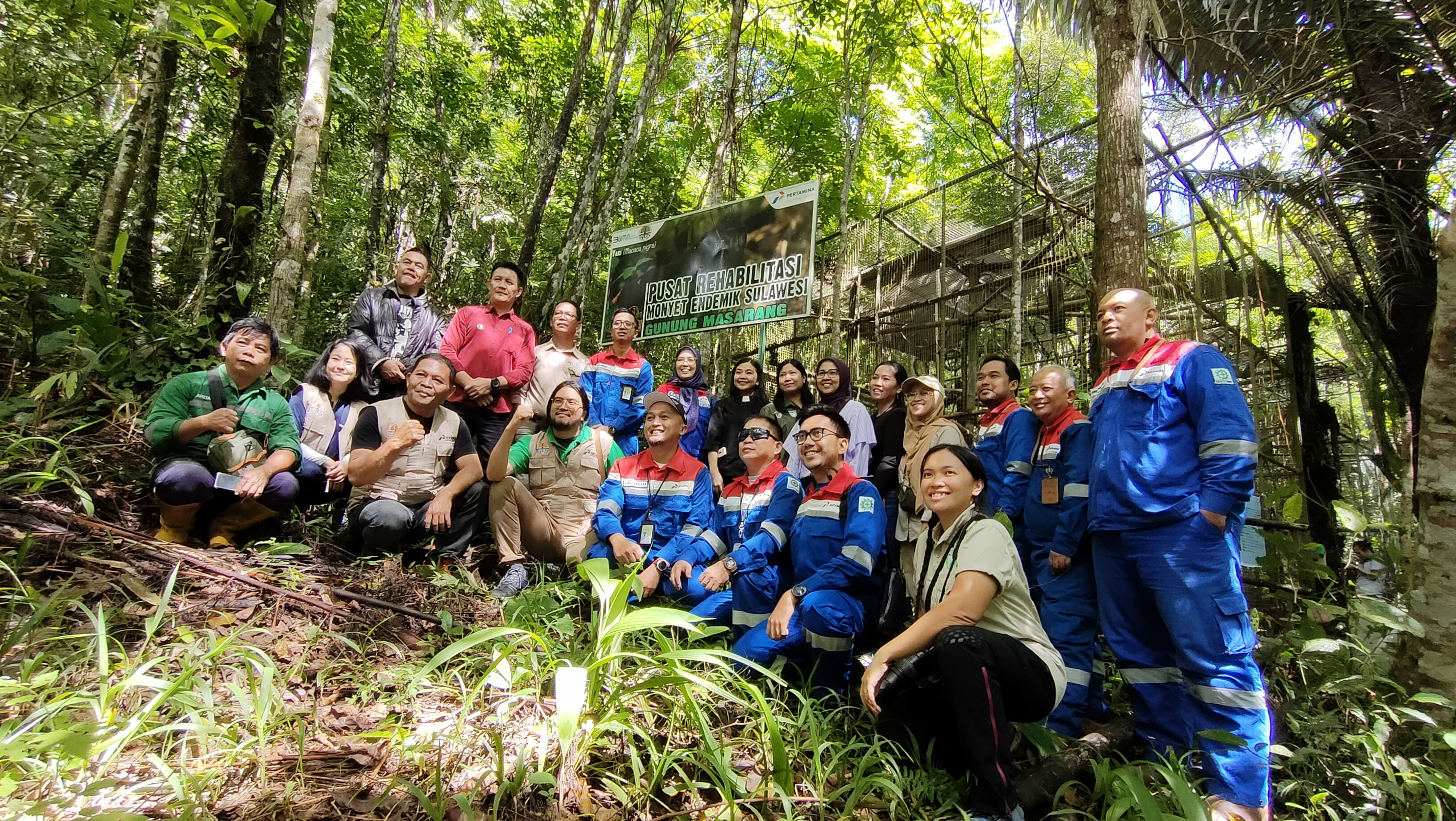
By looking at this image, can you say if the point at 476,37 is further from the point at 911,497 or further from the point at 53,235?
the point at 911,497

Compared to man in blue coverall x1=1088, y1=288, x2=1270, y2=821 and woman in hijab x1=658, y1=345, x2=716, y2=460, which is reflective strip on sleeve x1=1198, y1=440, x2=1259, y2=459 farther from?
woman in hijab x1=658, y1=345, x2=716, y2=460

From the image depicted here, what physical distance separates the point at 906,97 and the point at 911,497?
35.1ft

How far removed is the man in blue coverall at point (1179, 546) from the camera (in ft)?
8.11

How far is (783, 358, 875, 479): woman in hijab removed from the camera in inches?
183

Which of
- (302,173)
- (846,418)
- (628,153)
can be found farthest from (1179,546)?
(628,153)

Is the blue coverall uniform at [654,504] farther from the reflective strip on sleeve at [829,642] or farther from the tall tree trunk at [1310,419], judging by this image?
the tall tree trunk at [1310,419]

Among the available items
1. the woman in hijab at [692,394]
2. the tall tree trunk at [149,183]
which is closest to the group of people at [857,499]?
the woman in hijab at [692,394]

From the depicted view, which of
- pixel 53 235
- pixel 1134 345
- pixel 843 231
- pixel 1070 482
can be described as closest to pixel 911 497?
pixel 1070 482

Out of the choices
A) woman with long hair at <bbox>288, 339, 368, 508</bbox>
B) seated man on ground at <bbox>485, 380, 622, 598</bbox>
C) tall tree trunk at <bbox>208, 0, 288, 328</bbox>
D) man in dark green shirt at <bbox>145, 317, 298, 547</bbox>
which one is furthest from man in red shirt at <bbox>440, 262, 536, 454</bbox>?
tall tree trunk at <bbox>208, 0, 288, 328</bbox>

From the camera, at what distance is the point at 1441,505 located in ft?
8.68

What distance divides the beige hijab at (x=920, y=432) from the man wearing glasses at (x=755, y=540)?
70cm

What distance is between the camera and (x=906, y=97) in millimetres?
12234

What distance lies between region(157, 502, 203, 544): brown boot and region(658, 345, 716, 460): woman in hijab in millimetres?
3167

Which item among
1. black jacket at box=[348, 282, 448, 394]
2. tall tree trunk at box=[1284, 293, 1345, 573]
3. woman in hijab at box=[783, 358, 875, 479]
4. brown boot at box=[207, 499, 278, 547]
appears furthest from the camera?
tall tree trunk at box=[1284, 293, 1345, 573]
